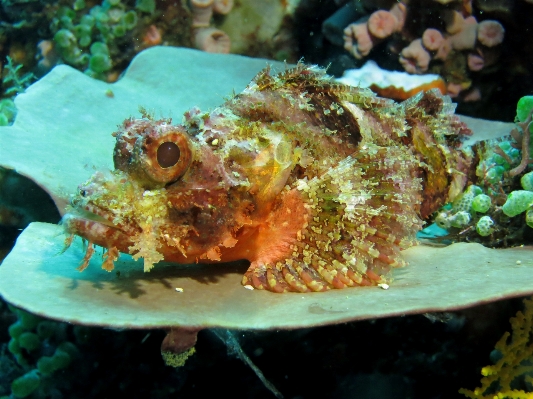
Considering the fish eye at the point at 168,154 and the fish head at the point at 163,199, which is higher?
the fish eye at the point at 168,154

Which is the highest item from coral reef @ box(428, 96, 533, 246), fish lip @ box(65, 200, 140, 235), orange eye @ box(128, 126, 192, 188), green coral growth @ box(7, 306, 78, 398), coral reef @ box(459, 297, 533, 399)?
orange eye @ box(128, 126, 192, 188)

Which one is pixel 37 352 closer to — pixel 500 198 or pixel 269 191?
pixel 269 191

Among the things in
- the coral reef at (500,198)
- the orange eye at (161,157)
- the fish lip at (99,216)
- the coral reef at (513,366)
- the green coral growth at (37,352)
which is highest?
the orange eye at (161,157)

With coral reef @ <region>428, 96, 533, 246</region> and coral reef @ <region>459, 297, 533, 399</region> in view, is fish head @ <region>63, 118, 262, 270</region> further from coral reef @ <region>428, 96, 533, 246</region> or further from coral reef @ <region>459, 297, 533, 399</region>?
coral reef @ <region>459, 297, 533, 399</region>

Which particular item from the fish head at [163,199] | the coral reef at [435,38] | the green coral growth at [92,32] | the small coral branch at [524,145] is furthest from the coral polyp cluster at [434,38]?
the fish head at [163,199]

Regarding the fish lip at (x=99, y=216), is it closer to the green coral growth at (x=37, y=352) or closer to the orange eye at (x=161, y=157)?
the orange eye at (x=161, y=157)

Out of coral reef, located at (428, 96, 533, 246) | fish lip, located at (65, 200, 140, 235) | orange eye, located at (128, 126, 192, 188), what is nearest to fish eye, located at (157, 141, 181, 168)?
orange eye, located at (128, 126, 192, 188)

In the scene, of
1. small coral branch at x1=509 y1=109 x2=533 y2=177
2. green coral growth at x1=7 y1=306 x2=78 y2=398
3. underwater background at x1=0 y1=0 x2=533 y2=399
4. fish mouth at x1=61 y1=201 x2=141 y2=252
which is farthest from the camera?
green coral growth at x1=7 y1=306 x2=78 y2=398

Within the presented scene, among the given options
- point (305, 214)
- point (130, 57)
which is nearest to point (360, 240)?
point (305, 214)

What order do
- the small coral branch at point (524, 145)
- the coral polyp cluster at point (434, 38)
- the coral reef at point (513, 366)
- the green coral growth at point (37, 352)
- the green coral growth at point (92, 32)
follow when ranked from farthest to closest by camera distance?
the green coral growth at point (92, 32), the coral polyp cluster at point (434, 38), the green coral growth at point (37, 352), the small coral branch at point (524, 145), the coral reef at point (513, 366)
